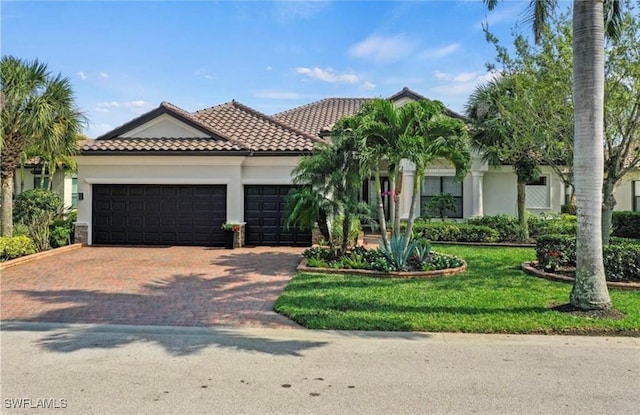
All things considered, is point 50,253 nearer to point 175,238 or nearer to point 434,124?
point 175,238

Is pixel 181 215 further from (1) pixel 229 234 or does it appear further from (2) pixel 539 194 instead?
(2) pixel 539 194

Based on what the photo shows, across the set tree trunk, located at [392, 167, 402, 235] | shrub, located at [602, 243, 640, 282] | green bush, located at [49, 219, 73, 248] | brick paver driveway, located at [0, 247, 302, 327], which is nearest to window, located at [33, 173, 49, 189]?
green bush, located at [49, 219, 73, 248]

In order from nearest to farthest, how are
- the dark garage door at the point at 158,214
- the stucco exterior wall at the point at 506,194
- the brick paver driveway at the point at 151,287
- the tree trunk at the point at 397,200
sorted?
the brick paver driveway at the point at 151,287, the tree trunk at the point at 397,200, the dark garage door at the point at 158,214, the stucco exterior wall at the point at 506,194

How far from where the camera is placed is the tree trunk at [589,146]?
7.46m

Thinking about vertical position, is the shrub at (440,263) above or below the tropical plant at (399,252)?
below

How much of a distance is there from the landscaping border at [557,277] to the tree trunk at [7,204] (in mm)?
14599

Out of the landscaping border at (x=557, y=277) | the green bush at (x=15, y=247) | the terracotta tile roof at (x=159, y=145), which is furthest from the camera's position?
the terracotta tile roof at (x=159, y=145)

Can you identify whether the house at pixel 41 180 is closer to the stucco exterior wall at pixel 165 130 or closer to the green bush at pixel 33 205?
the green bush at pixel 33 205

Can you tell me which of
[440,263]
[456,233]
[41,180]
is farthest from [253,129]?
[41,180]

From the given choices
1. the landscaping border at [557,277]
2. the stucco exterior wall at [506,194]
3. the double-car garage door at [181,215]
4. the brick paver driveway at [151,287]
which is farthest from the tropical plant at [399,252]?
the stucco exterior wall at [506,194]

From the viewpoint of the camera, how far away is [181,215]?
54.6ft

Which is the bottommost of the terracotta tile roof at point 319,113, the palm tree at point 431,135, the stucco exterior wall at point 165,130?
the palm tree at point 431,135

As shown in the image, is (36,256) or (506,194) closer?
(36,256)

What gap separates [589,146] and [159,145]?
45.2 ft
